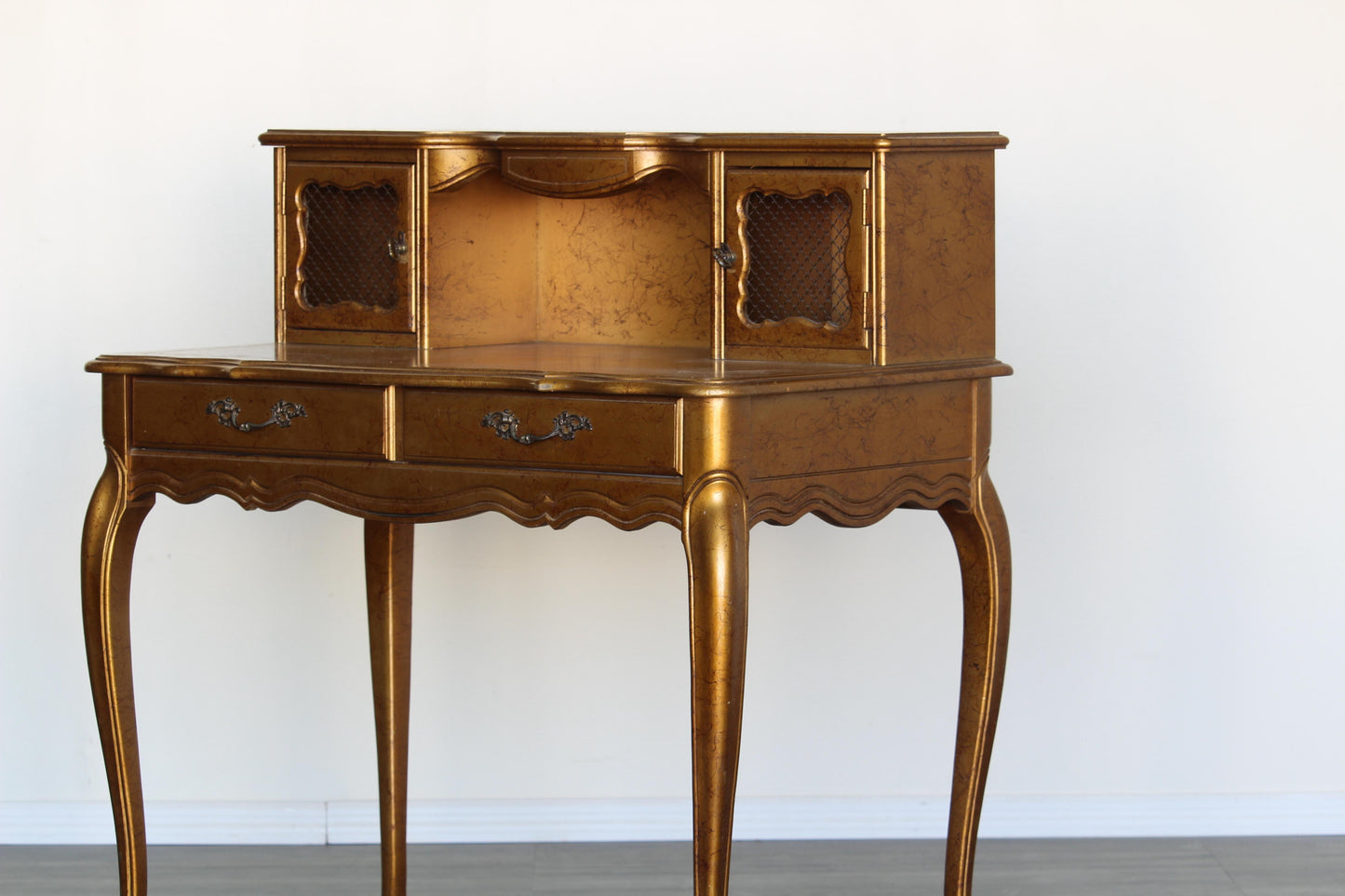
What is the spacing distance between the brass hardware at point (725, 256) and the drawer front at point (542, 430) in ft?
1.43

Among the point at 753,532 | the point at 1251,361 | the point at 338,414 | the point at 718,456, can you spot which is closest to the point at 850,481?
the point at 718,456

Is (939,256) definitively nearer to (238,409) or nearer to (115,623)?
(238,409)

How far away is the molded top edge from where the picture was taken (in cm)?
283

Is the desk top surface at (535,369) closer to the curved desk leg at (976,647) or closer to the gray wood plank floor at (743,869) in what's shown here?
the curved desk leg at (976,647)

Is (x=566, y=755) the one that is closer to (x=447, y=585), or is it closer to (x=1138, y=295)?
(x=447, y=585)

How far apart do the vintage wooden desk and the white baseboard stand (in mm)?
639

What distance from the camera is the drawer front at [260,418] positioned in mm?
2775

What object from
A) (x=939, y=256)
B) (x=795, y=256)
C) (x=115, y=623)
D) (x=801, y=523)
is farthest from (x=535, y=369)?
(x=801, y=523)

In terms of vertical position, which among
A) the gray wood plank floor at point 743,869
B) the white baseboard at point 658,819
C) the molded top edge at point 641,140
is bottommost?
the gray wood plank floor at point 743,869

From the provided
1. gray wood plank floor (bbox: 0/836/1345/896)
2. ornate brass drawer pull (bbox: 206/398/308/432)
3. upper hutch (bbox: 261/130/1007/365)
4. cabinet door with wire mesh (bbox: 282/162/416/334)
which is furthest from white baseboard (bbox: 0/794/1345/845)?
ornate brass drawer pull (bbox: 206/398/308/432)

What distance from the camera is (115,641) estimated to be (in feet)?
9.88

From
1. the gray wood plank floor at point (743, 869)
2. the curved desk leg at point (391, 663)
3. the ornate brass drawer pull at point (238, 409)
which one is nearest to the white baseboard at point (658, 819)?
the gray wood plank floor at point (743, 869)

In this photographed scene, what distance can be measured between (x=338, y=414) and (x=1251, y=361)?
1.94 m

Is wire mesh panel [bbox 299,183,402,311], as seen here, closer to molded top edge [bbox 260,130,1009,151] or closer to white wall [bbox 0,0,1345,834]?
molded top edge [bbox 260,130,1009,151]
